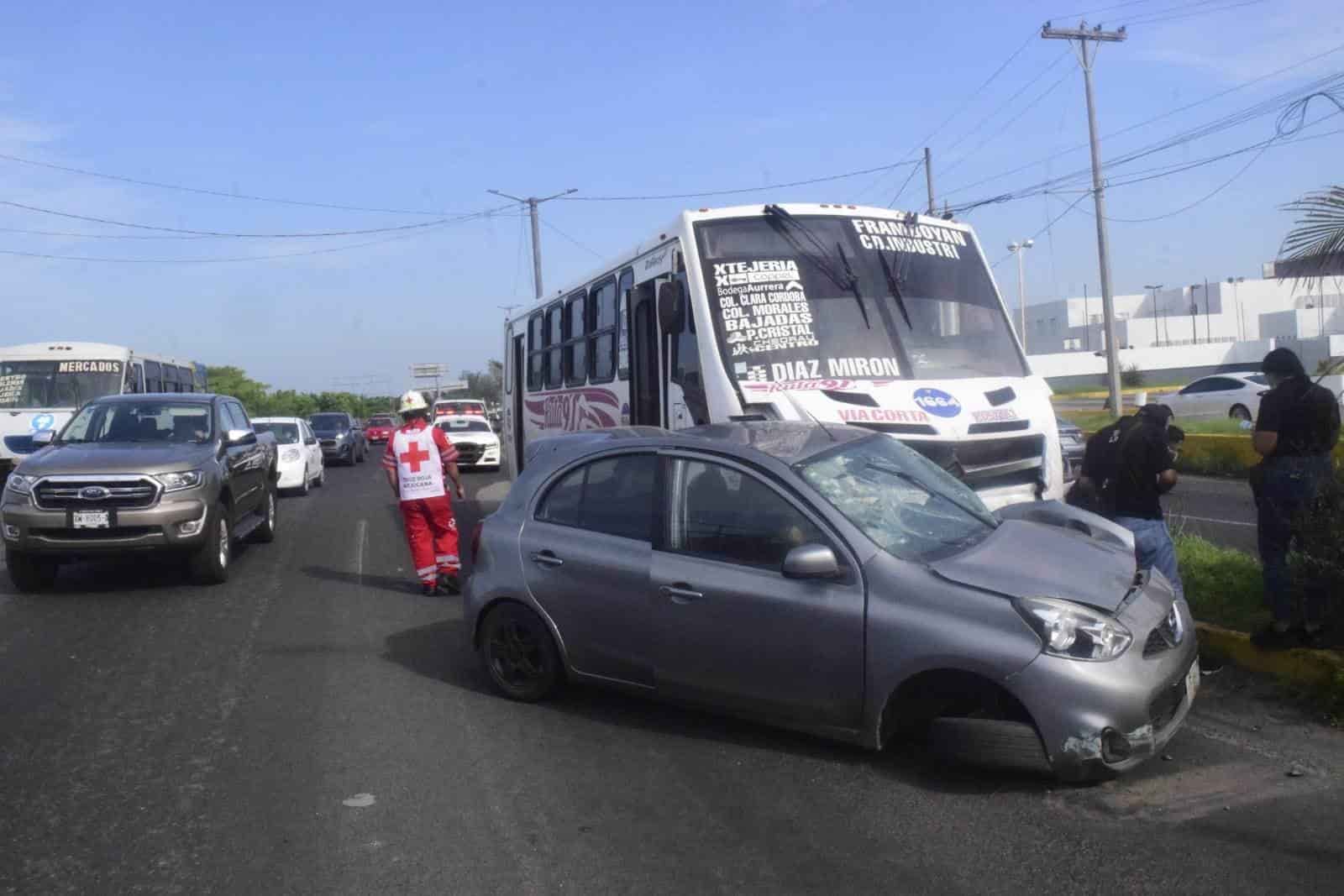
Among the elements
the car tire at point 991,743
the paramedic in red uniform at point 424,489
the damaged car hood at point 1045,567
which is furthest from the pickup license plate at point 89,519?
the car tire at point 991,743

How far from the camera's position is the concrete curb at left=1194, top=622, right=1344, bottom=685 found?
6277mm

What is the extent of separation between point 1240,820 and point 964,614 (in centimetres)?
132

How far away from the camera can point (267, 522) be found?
48.5 feet

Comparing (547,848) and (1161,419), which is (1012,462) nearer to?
(1161,419)

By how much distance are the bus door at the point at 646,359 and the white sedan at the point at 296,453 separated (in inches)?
454

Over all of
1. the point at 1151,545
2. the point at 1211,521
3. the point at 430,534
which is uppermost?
the point at 1151,545

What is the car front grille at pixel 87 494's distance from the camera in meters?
10.6

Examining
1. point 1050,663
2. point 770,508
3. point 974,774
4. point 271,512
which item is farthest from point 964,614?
point 271,512

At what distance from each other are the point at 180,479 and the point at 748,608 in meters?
7.10

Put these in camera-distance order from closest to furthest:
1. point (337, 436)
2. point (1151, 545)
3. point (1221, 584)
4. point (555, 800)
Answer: point (555, 800), point (1151, 545), point (1221, 584), point (337, 436)

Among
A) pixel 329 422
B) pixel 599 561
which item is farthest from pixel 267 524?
pixel 329 422

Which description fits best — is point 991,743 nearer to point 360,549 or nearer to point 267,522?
point 360,549

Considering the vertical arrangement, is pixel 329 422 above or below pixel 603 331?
below

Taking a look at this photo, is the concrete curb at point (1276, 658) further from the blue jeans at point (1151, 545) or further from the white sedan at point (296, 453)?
the white sedan at point (296, 453)
